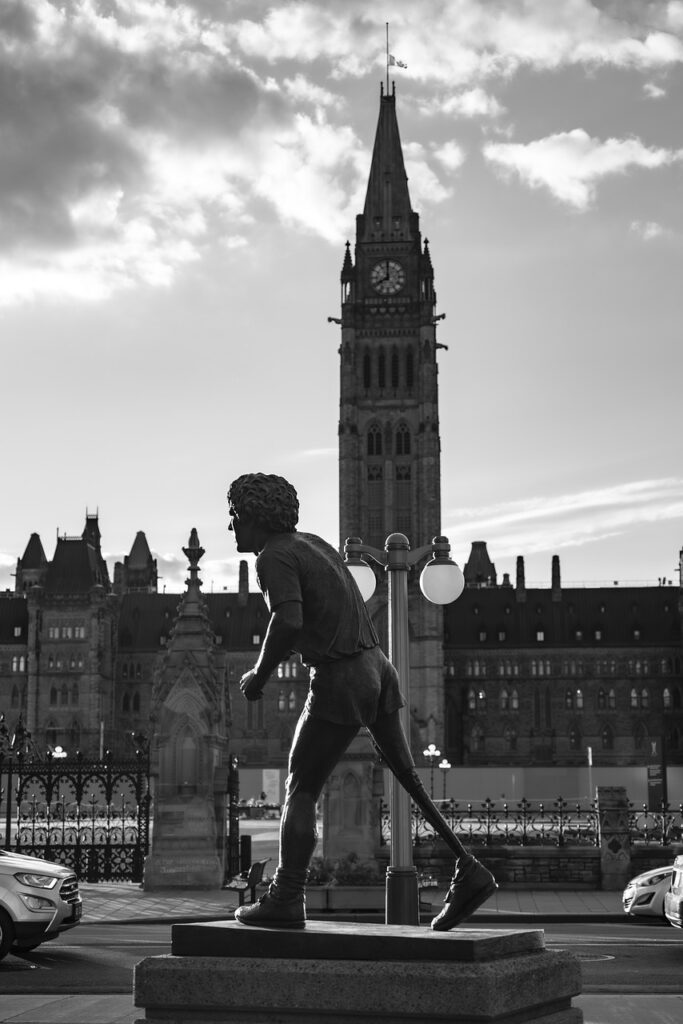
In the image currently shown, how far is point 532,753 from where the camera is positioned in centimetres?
11156

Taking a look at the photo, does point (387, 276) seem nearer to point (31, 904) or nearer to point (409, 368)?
point (409, 368)

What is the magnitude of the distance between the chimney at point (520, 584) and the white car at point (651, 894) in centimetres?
10253

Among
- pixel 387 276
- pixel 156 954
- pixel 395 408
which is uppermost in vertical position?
pixel 387 276

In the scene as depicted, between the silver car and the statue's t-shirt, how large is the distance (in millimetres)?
7472

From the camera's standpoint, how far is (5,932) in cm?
1356

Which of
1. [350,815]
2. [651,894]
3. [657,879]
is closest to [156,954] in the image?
[651,894]

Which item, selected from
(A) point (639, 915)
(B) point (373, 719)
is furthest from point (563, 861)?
(B) point (373, 719)

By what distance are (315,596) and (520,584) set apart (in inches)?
4542

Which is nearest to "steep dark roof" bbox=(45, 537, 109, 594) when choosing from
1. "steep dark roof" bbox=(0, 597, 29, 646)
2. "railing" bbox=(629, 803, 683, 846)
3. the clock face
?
"steep dark roof" bbox=(0, 597, 29, 646)

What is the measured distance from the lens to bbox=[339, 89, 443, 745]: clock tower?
105 m

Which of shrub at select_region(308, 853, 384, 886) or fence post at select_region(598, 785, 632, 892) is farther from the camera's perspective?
fence post at select_region(598, 785, 632, 892)

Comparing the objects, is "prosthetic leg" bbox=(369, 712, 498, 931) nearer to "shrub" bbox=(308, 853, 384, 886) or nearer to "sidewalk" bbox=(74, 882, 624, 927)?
"sidewalk" bbox=(74, 882, 624, 927)

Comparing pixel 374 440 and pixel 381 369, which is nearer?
pixel 374 440

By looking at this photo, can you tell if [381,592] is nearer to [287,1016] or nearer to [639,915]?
[639,915]
